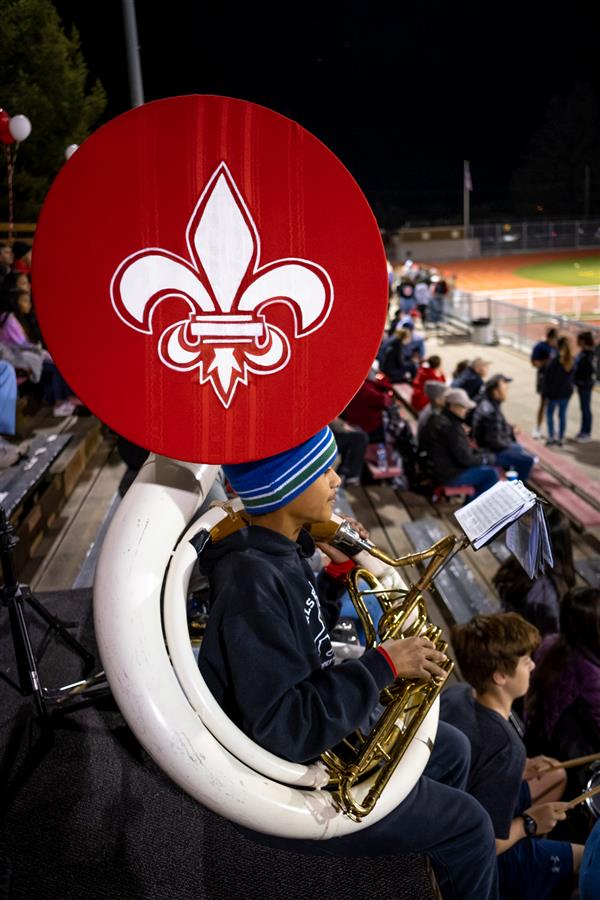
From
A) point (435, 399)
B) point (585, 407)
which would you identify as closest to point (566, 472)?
point (585, 407)

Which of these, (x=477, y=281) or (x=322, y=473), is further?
(x=477, y=281)

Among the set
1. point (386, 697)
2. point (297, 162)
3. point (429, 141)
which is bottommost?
point (386, 697)

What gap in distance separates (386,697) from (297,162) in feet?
4.88

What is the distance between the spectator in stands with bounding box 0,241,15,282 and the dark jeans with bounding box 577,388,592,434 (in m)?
7.20

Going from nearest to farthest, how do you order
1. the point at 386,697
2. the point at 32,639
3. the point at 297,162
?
the point at 297,162 → the point at 386,697 → the point at 32,639

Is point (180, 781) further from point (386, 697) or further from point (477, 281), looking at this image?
point (477, 281)

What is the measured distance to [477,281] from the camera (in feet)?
107

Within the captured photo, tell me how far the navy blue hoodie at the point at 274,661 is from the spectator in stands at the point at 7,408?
10.5ft

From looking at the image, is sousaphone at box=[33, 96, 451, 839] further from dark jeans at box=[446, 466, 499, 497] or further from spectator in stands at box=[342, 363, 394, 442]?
spectator in stands at box=[342, 363, 394, 442]

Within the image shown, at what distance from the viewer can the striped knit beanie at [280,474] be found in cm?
168

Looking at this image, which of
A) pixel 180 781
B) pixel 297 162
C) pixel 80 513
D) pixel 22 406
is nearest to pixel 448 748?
pixel 180 781

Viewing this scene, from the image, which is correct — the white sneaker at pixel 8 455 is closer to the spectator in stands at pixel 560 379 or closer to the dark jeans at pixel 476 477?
the dark jeans at pixel 476 477

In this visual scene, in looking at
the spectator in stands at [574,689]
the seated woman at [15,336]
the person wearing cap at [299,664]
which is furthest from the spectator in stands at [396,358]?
the person wearing cap at [299,664]

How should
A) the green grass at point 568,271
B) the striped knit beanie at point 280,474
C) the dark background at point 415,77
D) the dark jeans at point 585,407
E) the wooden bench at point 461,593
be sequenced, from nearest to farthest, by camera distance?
the striped knit beanie at point 280,474 < the wooden bench at point 461,593 < the dark jeans at point 585,407 < the green grass at point 568,271 < the dark background at point 415,77
